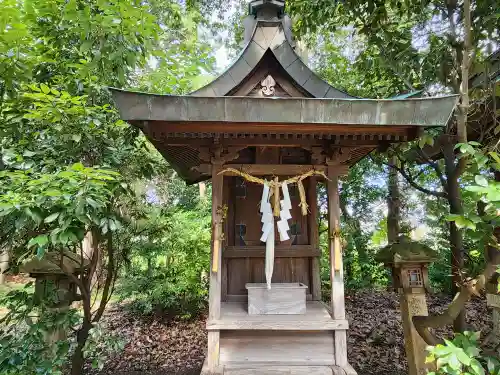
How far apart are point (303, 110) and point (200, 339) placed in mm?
5721

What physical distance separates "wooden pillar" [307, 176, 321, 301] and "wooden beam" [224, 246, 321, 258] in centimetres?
11

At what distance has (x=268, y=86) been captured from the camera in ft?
11.8

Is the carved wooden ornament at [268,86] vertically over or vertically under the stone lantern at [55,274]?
over

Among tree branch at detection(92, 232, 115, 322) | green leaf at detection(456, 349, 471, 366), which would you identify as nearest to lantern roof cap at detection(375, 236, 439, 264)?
green leaf at detection(456, 349, 471, 366)

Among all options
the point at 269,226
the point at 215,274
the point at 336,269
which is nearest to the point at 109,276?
the point at 215,274

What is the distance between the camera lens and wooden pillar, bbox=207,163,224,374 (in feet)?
10.3

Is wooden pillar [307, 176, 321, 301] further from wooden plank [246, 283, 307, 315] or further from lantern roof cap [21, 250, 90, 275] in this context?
lantern roof cap [21, 250, 90, 275]

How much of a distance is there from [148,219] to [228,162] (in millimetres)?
2061

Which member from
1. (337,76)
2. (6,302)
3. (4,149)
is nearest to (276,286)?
(6,302)

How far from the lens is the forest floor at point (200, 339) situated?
17.8 ft

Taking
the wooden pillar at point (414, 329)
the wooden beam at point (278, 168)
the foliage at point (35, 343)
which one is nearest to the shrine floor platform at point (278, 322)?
the wooden pillar at point (414, 329)

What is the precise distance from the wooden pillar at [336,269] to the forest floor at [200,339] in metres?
2.22

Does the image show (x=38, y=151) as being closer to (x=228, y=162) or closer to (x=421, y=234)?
(x=228, y=162)

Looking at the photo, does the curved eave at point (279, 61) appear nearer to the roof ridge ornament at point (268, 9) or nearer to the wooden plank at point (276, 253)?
the roof ridge ornament at point (268, 9)
